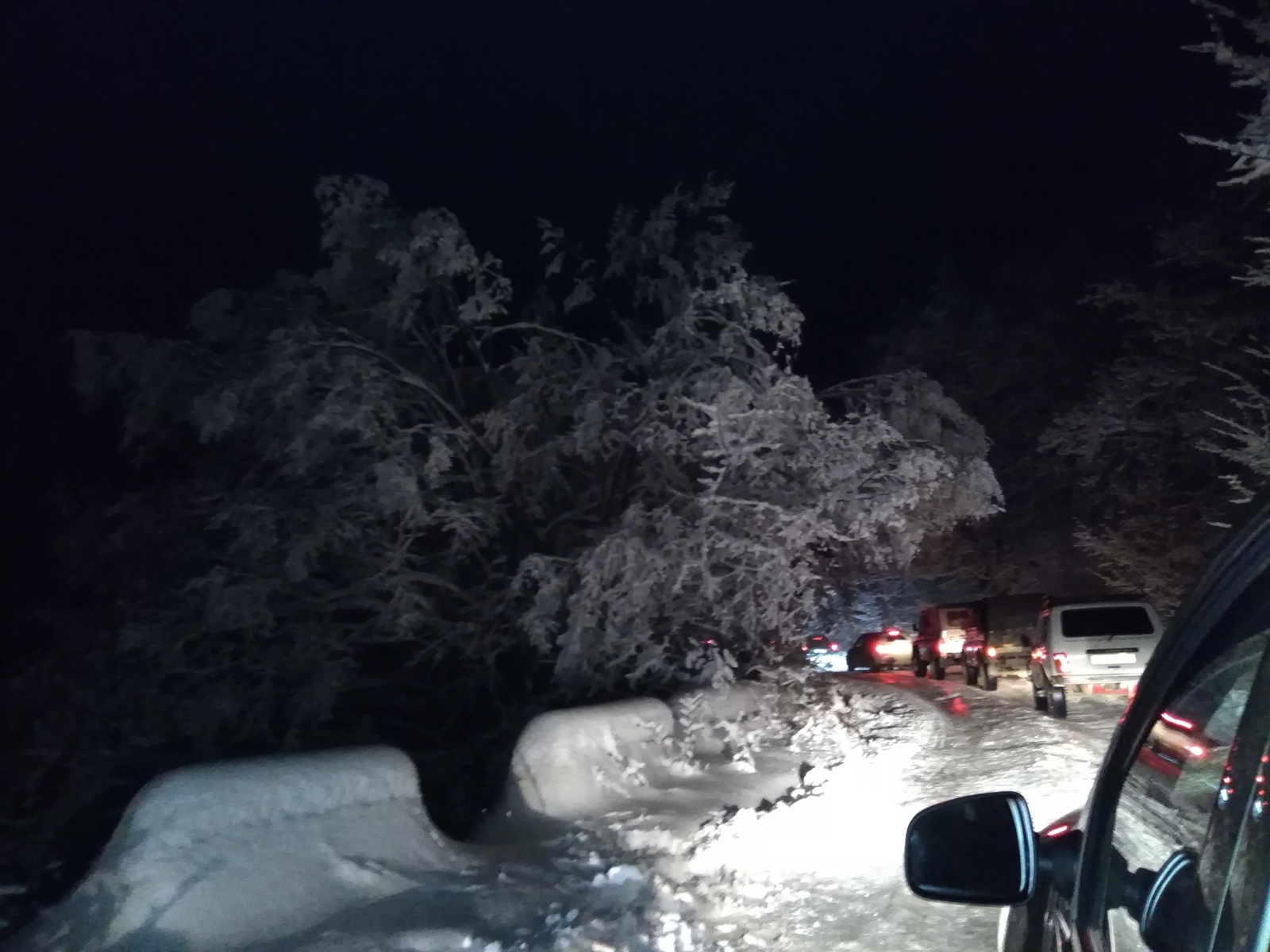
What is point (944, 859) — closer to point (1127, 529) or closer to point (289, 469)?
point (289, 469)

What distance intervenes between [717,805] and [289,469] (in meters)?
6.76

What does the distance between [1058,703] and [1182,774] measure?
48.4 ft

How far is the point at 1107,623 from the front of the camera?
16.7 meters

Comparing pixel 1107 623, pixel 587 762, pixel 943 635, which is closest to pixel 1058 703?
pixel 1107 623

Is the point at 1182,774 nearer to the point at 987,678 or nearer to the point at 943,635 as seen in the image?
the point at 987,678

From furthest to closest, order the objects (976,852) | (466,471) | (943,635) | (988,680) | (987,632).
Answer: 1. (943,635)
2. (987,632)
3. (988,680)
4. (466,471)
5. (976,852)

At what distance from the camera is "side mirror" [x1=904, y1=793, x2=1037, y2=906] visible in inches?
102

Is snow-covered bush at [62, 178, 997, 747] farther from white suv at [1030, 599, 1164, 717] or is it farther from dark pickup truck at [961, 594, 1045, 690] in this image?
dark pickup truck at [961, 594, 1045, 690]

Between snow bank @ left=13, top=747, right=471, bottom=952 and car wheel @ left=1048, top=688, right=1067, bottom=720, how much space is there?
33.6ft

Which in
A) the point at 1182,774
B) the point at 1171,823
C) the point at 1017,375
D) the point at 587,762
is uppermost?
the point at 1017,375

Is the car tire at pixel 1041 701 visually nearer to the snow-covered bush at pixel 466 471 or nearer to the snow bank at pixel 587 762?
the snow-covered bush at pixel 466 471

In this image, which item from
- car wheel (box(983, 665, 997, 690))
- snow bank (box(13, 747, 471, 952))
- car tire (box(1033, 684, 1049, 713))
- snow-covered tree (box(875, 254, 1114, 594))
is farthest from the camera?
snow-covered tree (box(875, 254, 1114, 594))

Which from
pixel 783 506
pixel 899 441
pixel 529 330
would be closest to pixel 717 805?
pixel 783 506

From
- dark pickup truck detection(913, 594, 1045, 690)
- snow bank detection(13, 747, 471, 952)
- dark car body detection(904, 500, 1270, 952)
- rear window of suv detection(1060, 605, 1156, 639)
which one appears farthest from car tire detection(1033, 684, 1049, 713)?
dark car body detection(904, 500, 1270, 952)
